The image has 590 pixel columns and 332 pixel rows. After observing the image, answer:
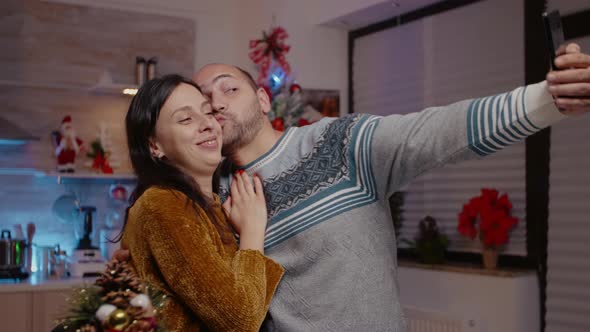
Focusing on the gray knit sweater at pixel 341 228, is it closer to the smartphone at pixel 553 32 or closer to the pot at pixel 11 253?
the smartphone at pixel 553 32

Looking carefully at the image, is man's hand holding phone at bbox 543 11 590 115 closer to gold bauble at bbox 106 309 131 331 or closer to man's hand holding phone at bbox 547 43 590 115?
man's hand holding phone at bbox 547 43 590 115

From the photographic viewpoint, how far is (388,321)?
1.68 meters

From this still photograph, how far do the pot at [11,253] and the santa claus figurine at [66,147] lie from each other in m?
0.56

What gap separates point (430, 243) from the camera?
4.02 metres

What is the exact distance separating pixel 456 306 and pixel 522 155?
2.76ft

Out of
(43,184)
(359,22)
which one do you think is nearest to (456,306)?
→ (359,22)

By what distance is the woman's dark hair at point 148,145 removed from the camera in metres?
1.71

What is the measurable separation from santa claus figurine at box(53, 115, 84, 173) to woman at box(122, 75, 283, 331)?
2.92m

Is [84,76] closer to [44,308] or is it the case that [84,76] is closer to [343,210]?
[44,308]

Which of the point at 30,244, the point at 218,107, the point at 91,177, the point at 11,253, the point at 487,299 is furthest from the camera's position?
the point at 91,177

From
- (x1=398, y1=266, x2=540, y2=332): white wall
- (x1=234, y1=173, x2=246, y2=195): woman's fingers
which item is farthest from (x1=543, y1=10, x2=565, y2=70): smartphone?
(x1=398, y1=266, x2=540, y2=332): white wall

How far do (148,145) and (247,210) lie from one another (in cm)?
30

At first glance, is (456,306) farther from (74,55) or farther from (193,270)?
(74,55)

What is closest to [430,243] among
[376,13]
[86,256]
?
[376,13]
